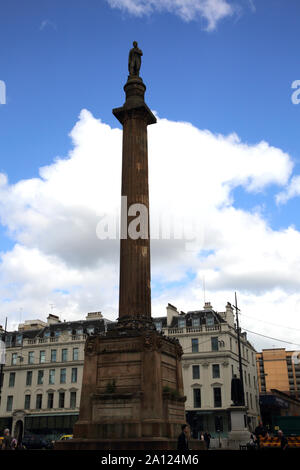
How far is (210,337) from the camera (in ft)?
196

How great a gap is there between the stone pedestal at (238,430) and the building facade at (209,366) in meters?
24.0

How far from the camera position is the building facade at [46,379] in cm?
6188

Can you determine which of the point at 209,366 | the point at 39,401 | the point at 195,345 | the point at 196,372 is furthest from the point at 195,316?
the point at 39,401

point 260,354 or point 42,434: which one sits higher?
point 260,354

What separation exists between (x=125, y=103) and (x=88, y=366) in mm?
15287

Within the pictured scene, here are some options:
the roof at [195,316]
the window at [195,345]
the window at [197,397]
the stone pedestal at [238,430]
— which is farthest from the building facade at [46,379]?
the stone pedestal at [238,430]

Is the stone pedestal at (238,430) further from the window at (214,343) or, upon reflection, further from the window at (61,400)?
the window at (61,400)

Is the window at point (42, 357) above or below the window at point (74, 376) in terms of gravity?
above

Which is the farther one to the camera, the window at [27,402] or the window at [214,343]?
the window at [27,402]

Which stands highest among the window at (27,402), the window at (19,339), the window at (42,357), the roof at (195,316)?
the roof at (195,316)

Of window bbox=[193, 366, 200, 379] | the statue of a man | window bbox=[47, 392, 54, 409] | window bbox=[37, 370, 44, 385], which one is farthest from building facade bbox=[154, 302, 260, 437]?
the statue of a man

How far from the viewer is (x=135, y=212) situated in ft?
81.6
